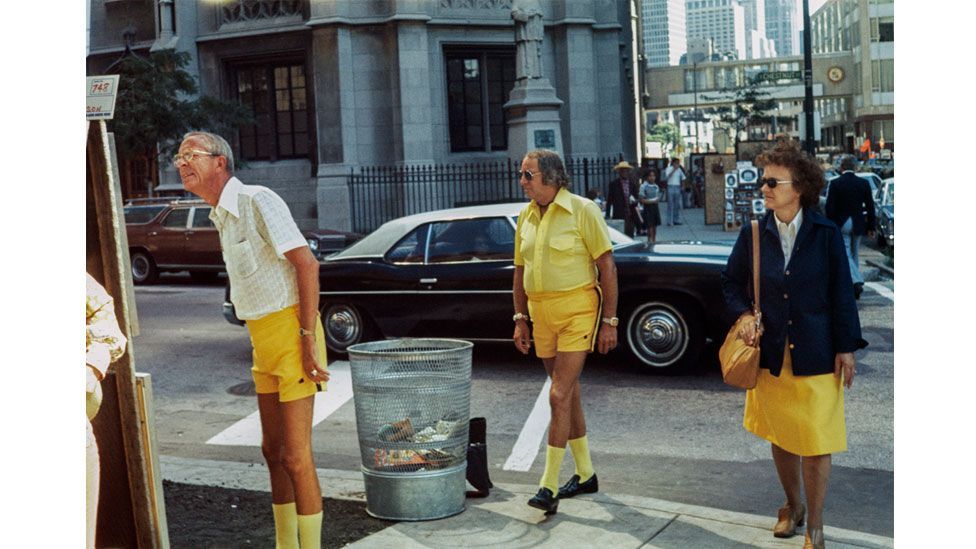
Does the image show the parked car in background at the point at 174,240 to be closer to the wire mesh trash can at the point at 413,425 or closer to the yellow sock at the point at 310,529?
the wire mesh trash can at the point at 413,425

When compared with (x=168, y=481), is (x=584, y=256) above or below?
above

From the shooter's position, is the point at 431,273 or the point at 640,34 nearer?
the point at 431,273

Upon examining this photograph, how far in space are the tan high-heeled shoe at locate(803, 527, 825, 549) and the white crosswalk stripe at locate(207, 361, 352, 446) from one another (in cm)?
348

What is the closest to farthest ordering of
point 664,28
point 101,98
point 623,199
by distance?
point 101,98 → point 623,199 → point 664,28

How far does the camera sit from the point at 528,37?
72.6 feet

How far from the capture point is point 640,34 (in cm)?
6462

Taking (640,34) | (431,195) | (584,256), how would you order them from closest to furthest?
(584,256) < (431,195) < (640,34)

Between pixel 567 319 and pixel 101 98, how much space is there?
2840 mm

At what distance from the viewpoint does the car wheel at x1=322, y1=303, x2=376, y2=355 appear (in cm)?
1141

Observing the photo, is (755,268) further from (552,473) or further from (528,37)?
(528,37)

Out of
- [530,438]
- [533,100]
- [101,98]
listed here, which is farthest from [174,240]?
[101,98]
